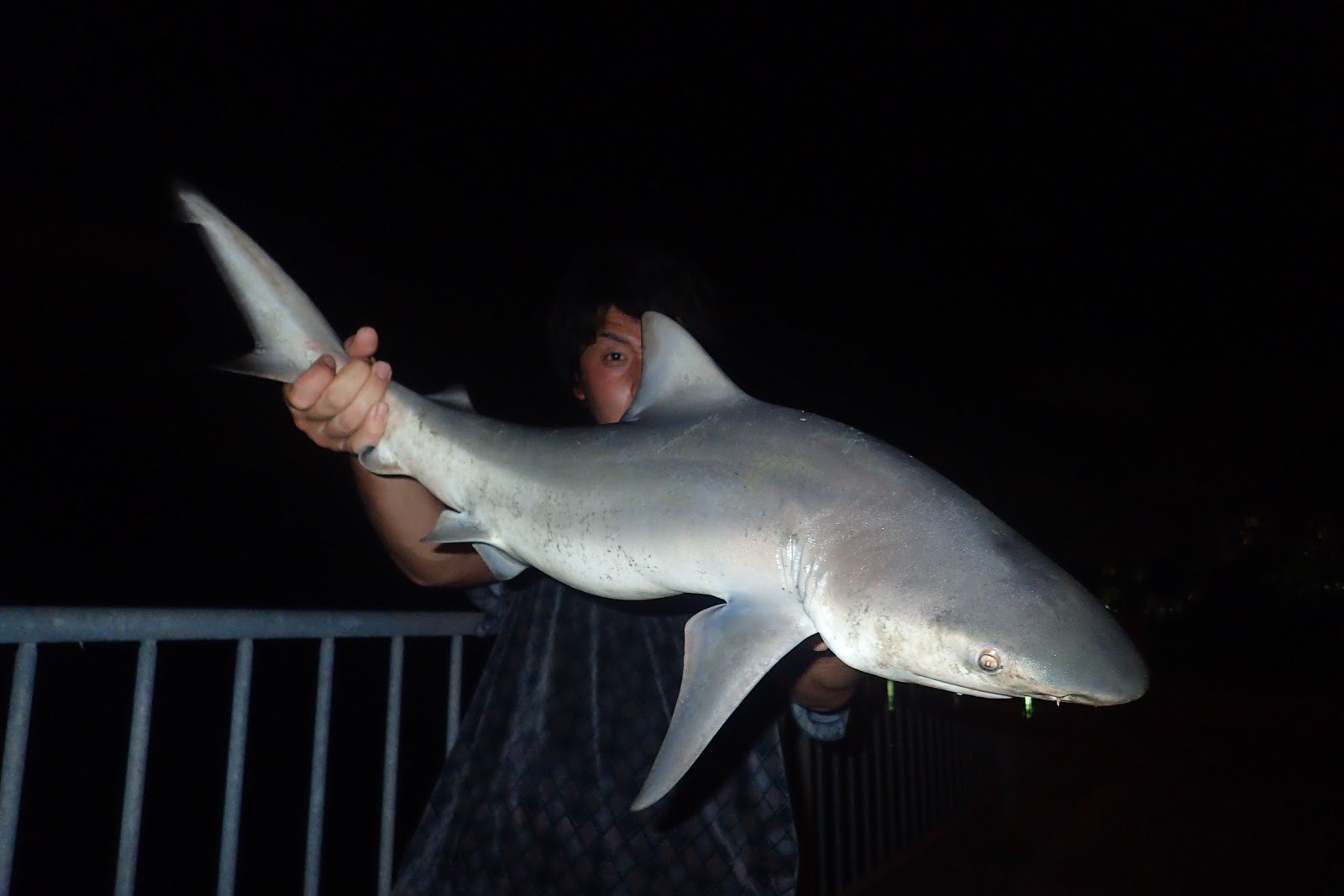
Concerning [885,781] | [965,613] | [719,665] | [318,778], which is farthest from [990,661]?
[885,781]

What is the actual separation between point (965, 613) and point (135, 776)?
2148 mm

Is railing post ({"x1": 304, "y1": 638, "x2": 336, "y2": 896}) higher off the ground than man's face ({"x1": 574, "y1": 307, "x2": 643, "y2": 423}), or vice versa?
man's face ({"x1": 574, "y1": 307, "x2": 643, "y2": 423})

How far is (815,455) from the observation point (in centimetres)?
152

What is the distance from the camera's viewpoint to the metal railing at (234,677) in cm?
182

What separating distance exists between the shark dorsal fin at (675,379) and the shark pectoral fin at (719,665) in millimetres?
479

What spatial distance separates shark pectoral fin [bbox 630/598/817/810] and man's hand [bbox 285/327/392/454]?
3.44 ft

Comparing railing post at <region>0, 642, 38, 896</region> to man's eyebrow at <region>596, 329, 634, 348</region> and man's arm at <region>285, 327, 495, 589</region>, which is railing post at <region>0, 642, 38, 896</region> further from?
man's eyebrow at <region>596, 329, 634, 348</region>

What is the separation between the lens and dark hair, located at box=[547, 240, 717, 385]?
9.29 feet

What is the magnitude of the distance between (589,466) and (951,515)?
0.79 m

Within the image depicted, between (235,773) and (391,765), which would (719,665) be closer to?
(235,773)

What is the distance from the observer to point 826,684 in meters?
2.34

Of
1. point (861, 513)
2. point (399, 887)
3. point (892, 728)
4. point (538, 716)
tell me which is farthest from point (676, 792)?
point (892, 728)

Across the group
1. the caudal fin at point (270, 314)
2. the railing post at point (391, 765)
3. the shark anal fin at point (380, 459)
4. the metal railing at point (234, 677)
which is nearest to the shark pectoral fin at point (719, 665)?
the shark anal fin at point (380, 459)

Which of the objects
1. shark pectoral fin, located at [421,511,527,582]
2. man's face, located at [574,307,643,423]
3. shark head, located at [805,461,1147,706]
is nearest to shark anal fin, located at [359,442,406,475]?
shark pectoral fin, located at [421,511,527,582]
